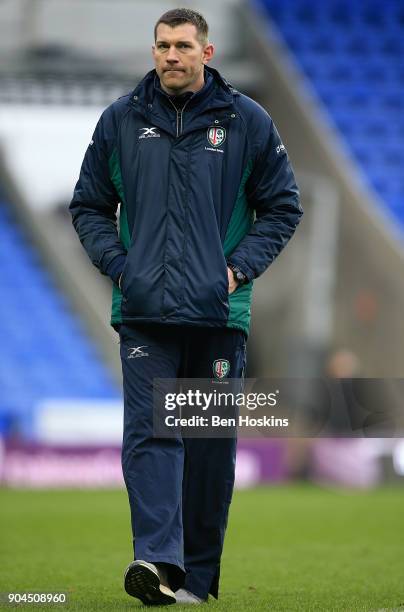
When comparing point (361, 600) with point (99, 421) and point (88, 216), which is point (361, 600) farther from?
point (99, 421)

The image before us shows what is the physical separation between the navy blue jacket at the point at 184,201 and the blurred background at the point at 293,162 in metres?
11.6

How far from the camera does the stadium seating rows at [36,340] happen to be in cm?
1747

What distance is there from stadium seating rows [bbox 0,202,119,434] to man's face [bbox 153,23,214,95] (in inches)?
486

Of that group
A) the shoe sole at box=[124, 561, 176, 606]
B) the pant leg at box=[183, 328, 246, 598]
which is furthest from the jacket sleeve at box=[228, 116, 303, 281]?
the shoe sole at box=[124, 561, 176, 606]

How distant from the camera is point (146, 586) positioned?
4.52m

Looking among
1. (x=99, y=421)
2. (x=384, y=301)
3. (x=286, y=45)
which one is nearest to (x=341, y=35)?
(x=286, y=45)

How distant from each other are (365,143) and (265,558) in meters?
12.2

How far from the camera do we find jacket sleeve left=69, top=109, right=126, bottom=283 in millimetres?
4840

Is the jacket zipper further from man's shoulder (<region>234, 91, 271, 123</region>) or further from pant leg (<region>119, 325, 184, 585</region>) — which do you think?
pant leg (<region>119, 325, 184, 585</region>)

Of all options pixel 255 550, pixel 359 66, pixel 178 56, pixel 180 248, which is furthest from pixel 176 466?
pixel 359 66

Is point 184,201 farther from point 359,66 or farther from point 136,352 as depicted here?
point 359,66

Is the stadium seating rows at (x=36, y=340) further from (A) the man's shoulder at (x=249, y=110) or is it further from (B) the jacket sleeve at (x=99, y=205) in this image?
(A) the man's shoulder at (x=249, y=110)

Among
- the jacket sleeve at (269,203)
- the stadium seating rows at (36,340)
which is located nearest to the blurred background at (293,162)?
the stadium seating rows at (36,340)

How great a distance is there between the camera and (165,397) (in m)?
4.77
